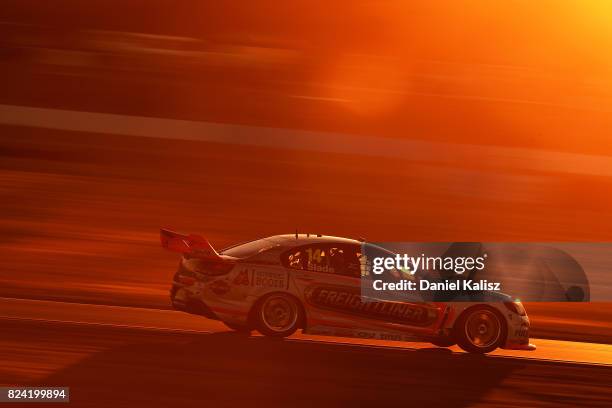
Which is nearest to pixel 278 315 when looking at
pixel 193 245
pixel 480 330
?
pixel 193 245

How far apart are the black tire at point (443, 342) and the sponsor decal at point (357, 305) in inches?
15.3

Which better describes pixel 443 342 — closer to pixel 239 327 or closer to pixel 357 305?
pixel 357 305

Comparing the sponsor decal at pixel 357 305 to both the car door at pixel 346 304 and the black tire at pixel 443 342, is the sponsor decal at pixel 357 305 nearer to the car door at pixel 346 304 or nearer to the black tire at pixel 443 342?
the car door at pixel 346 304

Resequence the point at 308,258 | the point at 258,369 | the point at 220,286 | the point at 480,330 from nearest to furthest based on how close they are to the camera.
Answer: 1. the point at 258,369
2. the point at 220,286
3. the point at 308,258
4. the point at 480,330

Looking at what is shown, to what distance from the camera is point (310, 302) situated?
31.7ft

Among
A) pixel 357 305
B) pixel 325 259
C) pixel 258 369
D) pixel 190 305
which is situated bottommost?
pixel 258 369

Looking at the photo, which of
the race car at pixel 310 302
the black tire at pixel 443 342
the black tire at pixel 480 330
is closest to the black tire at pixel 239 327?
the race car at pixel 310 302

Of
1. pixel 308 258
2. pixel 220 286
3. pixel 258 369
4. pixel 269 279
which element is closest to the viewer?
pixel 258 369

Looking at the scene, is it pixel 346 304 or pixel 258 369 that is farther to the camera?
pixel 346 304

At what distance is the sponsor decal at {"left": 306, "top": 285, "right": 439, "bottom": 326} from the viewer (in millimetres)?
9672

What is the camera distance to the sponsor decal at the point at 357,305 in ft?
31.7

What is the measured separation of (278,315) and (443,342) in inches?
69.6

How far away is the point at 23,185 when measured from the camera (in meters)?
20.1

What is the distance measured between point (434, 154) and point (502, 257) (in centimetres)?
712
